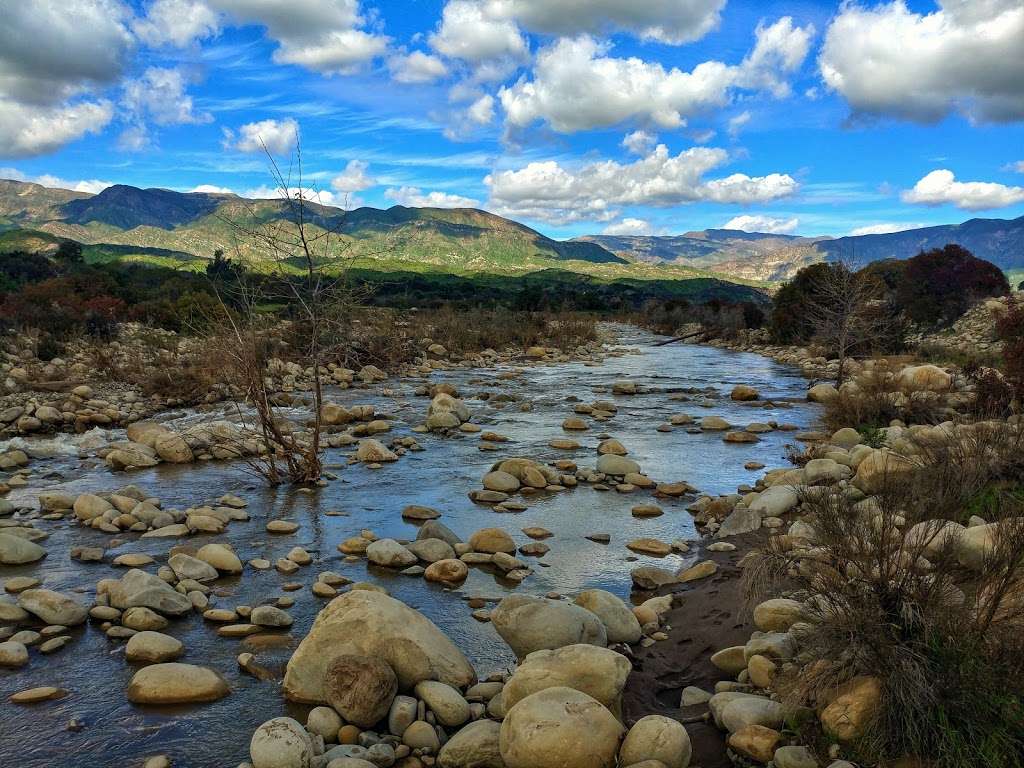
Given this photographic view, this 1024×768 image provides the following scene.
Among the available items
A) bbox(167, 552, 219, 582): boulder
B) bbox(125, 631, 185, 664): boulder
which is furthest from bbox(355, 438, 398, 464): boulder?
bbox(125, 631, 185, 664): boulder

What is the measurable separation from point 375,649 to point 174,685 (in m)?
1.42

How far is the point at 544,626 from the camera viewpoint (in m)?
5.54

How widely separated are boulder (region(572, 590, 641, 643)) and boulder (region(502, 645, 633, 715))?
3.63 ft

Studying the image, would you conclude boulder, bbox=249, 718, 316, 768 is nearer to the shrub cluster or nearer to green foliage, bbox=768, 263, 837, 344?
the shrub cluster

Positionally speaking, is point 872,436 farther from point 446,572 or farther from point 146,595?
point 146,595

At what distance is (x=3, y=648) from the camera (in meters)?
5.49

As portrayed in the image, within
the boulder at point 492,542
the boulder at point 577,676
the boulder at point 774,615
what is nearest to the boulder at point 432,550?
the boulder at point 492,542

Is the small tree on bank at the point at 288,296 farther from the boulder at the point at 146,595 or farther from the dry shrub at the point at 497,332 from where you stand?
the dry shrub at the point at 497,332

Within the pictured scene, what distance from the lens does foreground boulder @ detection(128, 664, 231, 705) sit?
5000mm

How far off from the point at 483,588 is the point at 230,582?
2.58 meters

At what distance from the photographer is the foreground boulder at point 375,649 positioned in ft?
16.7

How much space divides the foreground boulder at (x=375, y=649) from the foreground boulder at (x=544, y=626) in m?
0.43

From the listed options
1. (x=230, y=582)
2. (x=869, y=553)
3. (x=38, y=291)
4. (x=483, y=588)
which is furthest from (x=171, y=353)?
(x=869, y=553)

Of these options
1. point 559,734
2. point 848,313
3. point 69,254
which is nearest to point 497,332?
point 848,313
